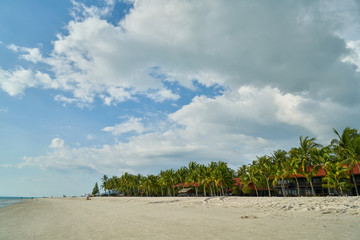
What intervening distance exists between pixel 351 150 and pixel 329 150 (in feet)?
27.4

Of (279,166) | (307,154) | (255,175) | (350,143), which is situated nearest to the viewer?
(350,143)

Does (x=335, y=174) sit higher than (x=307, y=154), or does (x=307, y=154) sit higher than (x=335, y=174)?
(x=307, y=154)

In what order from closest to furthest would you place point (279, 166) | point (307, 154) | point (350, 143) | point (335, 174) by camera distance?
point (350, 143), point (335, 174), point (307, 154), point (279, 166)

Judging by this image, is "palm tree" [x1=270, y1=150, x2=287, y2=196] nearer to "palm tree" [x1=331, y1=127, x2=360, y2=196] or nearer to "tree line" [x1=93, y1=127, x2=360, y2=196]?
"tree line" [x1=93, y1=127, x2=360, y2=196]

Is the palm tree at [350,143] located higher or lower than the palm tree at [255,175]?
higher

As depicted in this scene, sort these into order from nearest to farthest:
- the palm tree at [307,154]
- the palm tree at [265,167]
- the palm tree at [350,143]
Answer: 1. the palm tree at [350,143]
2. the palm tree at [307,154]
3. the palm tree at [265,167]

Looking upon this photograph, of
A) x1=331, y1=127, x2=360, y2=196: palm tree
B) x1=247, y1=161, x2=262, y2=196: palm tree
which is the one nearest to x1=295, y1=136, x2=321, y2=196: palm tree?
x1=331, y1=127, x2=360, y2=196: palm tree

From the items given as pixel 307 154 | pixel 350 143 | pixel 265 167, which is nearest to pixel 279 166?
pixel 265 167

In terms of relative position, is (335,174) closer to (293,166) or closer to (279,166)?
(293,166)

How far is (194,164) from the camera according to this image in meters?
69.2

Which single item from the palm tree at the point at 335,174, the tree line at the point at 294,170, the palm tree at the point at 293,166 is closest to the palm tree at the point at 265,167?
the tree line at the point at 294,170

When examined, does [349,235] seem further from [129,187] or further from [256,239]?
[129,187]

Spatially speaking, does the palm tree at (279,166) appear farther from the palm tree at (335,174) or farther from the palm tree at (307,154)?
the palm tree at (335,174)

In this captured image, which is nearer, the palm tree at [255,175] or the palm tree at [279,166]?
the palm tree at [279,166]
